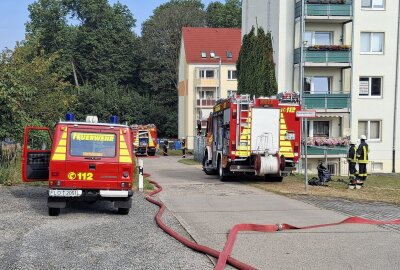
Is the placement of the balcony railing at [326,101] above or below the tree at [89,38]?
below

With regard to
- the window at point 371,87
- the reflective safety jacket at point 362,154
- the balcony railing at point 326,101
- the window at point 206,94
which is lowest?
the reflective safety jacket at point 362,154

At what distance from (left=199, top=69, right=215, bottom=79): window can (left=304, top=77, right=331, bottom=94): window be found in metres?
30.8

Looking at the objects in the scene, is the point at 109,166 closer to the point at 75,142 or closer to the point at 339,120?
the point at 75,142

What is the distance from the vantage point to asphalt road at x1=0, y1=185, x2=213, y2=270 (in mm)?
7430

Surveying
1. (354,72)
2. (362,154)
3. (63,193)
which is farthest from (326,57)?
(63,193)

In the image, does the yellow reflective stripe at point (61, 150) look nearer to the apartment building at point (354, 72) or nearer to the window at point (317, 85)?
the apartment building at point (354, 72)

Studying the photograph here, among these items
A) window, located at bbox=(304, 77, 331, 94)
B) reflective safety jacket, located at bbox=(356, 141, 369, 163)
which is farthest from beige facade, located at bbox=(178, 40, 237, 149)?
reflective safety jacket, located at bbox=(356, 141, 369, 163)

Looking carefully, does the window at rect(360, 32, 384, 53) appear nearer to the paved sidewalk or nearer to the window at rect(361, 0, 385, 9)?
the window at rect(361, 0, 385, 9)

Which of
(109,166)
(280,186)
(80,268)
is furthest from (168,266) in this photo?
(280,186)

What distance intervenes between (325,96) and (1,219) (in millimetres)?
24128

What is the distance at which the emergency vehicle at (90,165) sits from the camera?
11.4 m

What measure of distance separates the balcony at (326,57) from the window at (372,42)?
1.93 m

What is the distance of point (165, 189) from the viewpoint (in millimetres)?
17906

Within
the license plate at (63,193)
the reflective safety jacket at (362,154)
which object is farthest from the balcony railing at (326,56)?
the license plate at (63,193)
